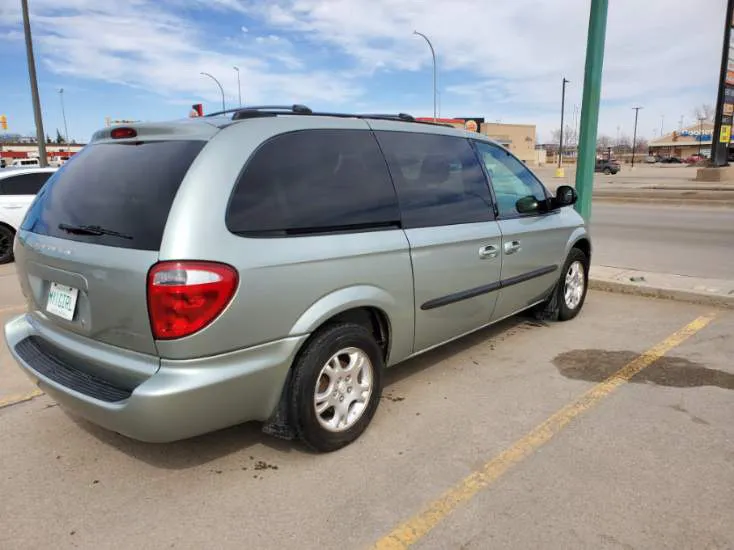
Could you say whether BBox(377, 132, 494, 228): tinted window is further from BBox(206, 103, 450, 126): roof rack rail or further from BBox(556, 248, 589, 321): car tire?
BBox(556, 248, 589, 321): car tire

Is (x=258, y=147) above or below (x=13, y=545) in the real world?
above

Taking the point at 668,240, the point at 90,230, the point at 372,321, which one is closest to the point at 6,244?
the point at 90,230

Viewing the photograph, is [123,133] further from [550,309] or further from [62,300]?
[550,309]

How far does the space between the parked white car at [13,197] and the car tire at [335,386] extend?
821 cm

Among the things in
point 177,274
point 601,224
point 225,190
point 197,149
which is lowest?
point 601,224

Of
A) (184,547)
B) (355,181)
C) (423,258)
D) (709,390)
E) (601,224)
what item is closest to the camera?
(184,547)

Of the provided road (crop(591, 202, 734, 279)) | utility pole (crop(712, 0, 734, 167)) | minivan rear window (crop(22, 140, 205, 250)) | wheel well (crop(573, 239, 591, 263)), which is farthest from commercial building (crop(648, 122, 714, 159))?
minivan rear window (crop(22, 140, 205, 250))

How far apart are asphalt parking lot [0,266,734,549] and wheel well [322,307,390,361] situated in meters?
0.49

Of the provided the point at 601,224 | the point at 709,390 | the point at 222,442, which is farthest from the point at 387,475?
the point at 601,224

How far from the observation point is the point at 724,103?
24922 mm

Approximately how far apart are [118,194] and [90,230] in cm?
22

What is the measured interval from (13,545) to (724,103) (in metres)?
29.7

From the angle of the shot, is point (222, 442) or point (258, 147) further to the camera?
point (222, 442)

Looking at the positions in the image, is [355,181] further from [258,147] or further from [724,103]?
[724,103]
